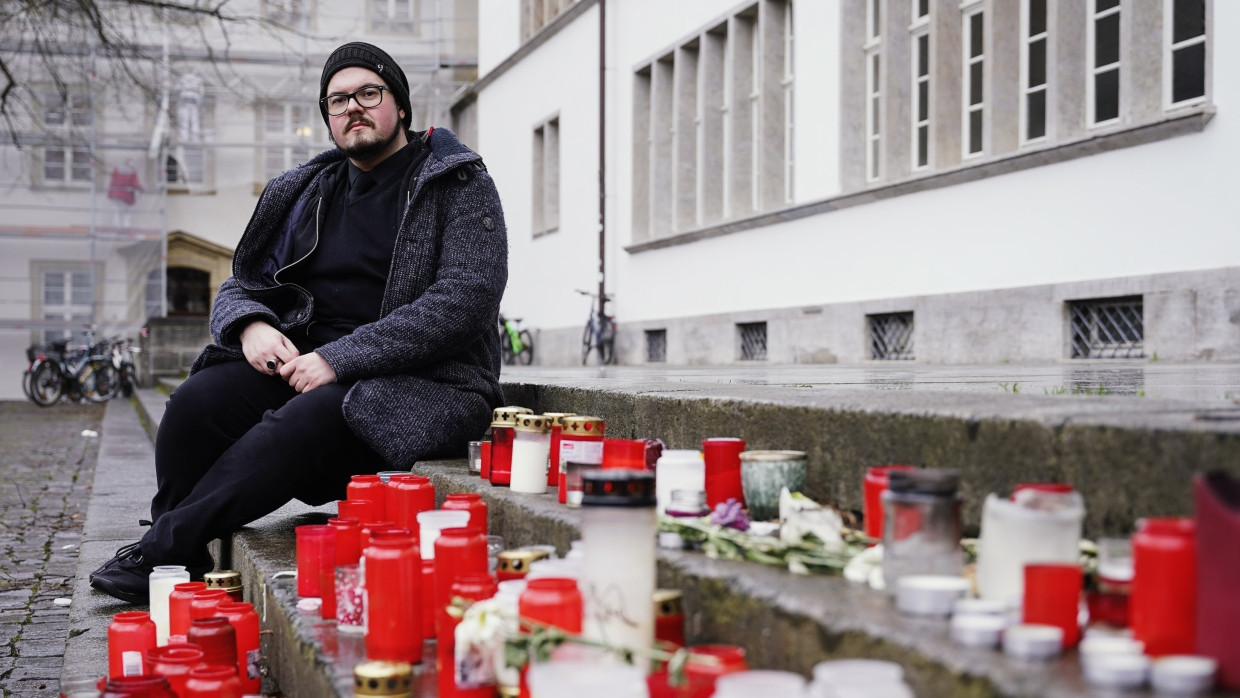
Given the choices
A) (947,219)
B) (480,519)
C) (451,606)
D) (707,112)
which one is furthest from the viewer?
(707,112)

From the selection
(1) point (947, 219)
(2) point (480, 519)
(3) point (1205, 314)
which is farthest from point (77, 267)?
(2) point (480, 519)

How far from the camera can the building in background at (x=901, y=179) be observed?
810 cm

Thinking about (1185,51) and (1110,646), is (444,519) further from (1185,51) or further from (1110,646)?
(1185,51)

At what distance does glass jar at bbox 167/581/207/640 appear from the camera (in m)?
3.11

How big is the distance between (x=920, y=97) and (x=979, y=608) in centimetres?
1029

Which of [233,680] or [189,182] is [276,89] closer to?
[189,182]

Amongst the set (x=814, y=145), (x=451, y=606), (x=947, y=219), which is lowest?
(x=451, y=606)

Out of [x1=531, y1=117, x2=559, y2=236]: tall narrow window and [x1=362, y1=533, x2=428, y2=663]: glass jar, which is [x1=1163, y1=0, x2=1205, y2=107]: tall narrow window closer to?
[x1=362, y1=533, x2=428, y2=663]: glass jar

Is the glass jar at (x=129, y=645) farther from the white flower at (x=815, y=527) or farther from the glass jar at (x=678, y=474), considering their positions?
the white flower at (x=815, y=527)

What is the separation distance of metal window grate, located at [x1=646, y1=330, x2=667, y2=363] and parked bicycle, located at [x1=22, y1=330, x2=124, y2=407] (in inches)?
351

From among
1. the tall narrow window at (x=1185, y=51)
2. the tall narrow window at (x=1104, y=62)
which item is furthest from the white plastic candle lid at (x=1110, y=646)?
the tall narrow window at (x=1104, y=62)

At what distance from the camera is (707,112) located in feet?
51.0

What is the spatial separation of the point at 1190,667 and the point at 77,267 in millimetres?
29042

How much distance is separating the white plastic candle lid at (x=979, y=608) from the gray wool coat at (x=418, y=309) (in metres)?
2.33
